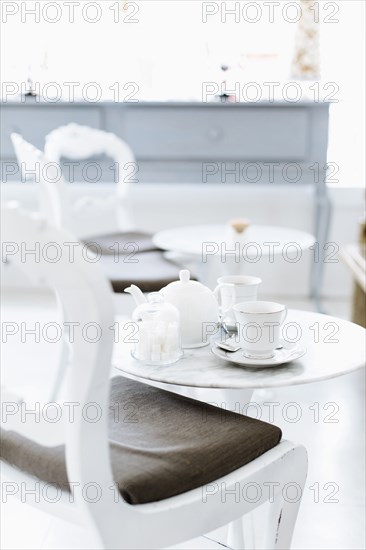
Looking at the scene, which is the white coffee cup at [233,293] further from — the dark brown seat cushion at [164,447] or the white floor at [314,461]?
the white floor at [314,461]

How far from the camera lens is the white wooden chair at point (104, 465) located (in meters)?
0.98

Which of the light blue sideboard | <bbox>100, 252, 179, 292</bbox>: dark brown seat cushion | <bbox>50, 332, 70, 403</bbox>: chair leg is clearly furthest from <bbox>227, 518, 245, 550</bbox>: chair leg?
the light blue sideboard

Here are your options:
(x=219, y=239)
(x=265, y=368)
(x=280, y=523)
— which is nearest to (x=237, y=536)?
(x=280, y=523)

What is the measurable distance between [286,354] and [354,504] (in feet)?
2.52

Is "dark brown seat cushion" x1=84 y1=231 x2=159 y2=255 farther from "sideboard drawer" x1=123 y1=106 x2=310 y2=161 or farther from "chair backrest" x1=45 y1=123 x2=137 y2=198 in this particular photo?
"sideboard drawer" x1=123 y1=106 x2=310 y2=161

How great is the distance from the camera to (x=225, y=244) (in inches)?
103

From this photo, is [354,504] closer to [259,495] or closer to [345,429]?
[345,429]

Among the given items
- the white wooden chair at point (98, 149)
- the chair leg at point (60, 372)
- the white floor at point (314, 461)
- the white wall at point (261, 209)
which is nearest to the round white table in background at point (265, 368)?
the white floor at point (314, 461)

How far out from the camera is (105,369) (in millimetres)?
1047

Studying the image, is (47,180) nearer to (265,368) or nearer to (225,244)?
(225,244)

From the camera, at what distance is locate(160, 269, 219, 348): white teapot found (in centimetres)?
154

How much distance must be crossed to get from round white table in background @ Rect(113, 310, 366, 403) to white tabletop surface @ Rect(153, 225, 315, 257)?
95 cm

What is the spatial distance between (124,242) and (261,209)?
1.24 m

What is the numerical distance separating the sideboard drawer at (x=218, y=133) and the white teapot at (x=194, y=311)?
190 cm
